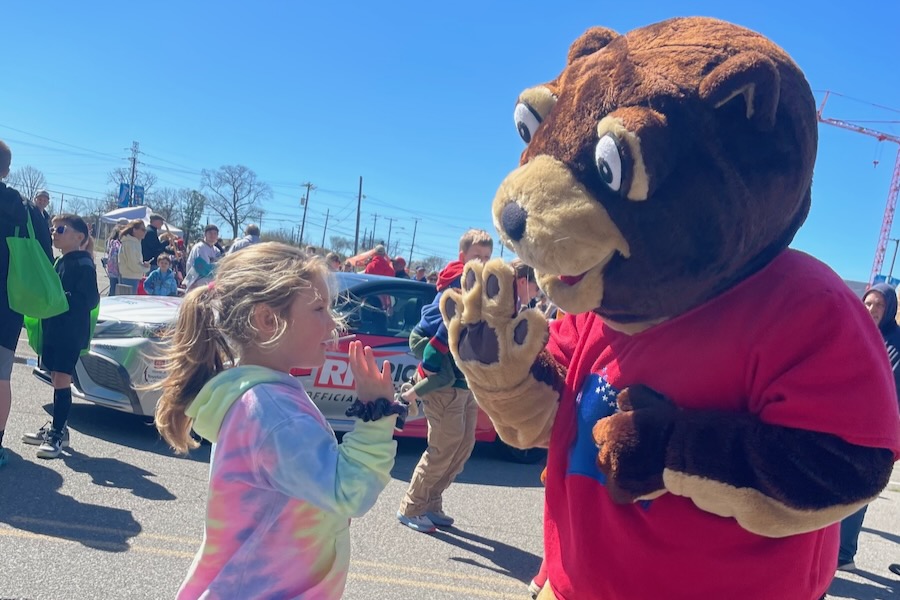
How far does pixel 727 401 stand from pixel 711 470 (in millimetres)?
198

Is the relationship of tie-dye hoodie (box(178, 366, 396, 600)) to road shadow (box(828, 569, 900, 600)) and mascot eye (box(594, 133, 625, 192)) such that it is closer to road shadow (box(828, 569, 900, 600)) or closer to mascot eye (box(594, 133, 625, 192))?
mascot eye (box(594, 133, 625, 192))

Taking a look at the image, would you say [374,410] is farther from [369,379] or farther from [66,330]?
[66,330]

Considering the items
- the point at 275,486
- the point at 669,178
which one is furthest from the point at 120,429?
the point at 669,178

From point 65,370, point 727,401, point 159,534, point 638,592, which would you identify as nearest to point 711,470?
point 727,401

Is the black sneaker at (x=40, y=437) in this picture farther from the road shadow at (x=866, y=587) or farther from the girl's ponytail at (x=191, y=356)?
the road shadow at (x=866, y=587)

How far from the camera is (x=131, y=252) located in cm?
1105

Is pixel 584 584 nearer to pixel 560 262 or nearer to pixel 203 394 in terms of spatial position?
pixel 560 262

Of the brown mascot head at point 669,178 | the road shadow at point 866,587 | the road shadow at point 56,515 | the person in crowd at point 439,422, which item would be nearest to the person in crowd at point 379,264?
the person in crowd at point 439,422

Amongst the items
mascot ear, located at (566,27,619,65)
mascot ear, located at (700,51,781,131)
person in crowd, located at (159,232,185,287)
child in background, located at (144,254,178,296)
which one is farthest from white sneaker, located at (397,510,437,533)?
person in crowd, located at (159,232,185,287)

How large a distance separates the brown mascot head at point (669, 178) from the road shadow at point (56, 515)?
124 inches

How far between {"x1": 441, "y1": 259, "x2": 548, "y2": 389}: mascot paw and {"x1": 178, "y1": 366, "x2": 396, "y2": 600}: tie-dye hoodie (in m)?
0.31

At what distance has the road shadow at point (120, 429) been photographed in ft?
17.9

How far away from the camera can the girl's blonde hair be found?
1.78 metres

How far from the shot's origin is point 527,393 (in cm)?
187
